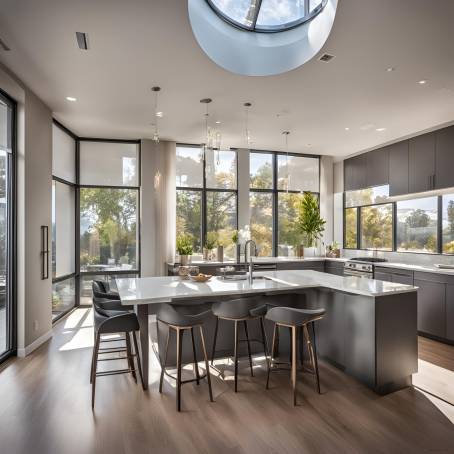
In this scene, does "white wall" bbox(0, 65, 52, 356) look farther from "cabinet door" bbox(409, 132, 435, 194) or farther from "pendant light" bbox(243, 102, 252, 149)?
"cabinet door" bbox(409, 132, 435, 194)

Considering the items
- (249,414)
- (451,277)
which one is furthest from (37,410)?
(451,277)

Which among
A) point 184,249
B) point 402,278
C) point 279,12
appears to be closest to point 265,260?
point 184,249

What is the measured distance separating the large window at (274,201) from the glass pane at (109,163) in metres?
2.34

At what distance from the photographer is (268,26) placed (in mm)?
3686

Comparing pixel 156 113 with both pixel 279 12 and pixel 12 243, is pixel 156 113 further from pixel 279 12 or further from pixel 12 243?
pixel 12 243

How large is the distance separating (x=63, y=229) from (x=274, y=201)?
4057mm

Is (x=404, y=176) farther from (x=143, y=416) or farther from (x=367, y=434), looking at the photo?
(x=143, y=416)

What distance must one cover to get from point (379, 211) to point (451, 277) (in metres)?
2.30

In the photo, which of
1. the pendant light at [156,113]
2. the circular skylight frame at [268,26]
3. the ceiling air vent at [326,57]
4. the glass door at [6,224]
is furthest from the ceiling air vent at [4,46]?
the ceiling air vent at [326,57]

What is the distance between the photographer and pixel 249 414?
8.77 ft

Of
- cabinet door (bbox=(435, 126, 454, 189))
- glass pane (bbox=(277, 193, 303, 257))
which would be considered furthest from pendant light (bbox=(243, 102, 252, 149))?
cabinet door (bbox=(435, 126, 454, 189))

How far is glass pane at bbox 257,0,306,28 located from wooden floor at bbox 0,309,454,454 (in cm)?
372

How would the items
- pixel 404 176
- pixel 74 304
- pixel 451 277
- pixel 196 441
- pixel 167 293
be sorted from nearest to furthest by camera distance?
1. pixel 196 441
2. pixel 167 293
3. pixel 451 277
4. pixel 404 176
5. pixel 74 304

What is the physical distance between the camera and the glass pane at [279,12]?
3.44 meters
